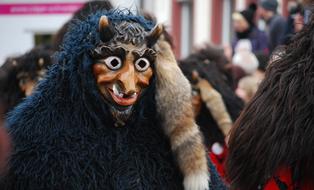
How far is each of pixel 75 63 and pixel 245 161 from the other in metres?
0.81

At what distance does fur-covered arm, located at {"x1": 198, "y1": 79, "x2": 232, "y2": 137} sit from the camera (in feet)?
16.8

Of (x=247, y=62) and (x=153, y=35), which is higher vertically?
(x=153, y=35)

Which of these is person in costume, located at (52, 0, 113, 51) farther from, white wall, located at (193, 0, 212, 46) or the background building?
white wall, located at (193, 0, 212, 46)

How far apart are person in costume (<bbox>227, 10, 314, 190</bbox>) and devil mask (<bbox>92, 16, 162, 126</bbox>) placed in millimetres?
498

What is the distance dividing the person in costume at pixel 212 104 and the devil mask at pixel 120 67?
1.72 m

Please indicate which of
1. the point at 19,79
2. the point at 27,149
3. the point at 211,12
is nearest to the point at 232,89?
the point at 19,79

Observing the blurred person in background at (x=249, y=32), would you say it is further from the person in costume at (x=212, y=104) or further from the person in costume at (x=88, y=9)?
the person in costume at (x=88, y=9)

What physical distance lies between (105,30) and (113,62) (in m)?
0.13

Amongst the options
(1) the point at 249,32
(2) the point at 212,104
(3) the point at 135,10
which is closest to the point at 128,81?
(3) the point at 135,10

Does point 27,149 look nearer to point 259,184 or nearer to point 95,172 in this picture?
point 95,172

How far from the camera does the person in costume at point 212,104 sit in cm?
514

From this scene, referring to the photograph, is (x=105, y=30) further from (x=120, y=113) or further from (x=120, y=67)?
(x=120, y=113)

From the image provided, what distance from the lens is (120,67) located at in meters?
3.43

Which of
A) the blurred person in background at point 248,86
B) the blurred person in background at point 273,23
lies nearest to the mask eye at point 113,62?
the blurred person in background at point 248,86
